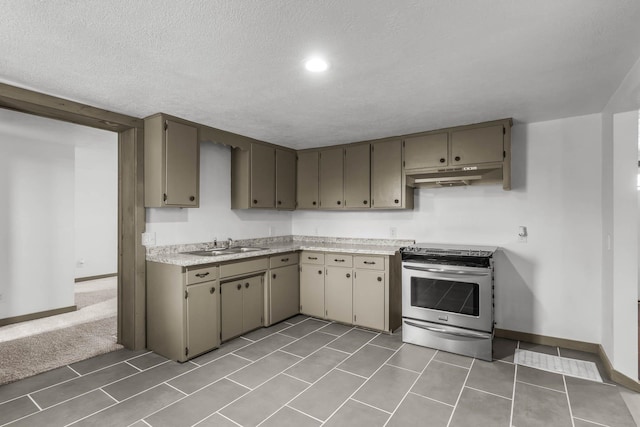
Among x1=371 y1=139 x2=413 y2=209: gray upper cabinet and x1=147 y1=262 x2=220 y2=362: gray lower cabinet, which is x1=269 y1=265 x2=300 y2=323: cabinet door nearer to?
x1=147 y1=262 x2=220 y2=362: gray lower cabinet

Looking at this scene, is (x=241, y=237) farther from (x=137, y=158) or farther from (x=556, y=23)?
(x=556, y=23)

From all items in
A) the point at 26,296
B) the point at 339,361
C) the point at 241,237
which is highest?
the point at 241,237

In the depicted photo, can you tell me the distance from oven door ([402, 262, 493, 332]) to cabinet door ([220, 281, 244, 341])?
1781 millimetres

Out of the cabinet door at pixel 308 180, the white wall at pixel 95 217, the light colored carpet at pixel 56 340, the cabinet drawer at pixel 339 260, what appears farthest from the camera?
the white wall at pixel 95 217

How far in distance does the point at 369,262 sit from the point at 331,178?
1365mm

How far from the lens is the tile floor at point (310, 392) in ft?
7.23

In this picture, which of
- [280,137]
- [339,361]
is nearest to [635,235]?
[339,361]

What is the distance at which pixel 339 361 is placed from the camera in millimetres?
3070

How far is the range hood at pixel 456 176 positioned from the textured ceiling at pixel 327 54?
1.75 feet

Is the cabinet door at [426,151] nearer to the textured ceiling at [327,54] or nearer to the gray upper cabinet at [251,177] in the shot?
the textured ceiling at [327,54]

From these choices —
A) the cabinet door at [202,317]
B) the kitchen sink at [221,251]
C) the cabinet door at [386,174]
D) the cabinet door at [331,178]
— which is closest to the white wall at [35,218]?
the kitchen sink at [221,251]

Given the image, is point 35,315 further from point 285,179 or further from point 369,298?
point 369,298

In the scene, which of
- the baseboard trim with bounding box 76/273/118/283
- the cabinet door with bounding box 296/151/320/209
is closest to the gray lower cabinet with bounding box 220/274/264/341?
the cabinet door with bounding box 296/151/320/209

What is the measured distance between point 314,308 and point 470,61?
3.28 meters
